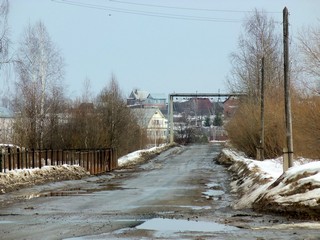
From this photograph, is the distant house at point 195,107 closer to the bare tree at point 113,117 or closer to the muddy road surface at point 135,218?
the bare tree at point 113,117

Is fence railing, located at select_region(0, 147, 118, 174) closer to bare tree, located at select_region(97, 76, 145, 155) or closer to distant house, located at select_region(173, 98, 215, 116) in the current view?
bare tree, located at select_region(97, 76, 145, 155)

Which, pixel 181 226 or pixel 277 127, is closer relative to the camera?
pixel 181 226

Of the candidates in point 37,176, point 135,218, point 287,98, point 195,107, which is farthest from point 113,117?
point 195,107

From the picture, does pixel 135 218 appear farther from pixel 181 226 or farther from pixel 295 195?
pixel 295 195

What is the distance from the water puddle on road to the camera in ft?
34.2

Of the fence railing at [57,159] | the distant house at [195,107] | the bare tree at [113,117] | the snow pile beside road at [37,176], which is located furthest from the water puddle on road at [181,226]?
the distant house at [195,107]

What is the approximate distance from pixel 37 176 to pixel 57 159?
20.8 ft

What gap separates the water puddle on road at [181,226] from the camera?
34.2 ft

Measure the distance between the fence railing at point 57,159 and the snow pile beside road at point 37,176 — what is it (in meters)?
0.60

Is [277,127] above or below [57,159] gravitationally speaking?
above

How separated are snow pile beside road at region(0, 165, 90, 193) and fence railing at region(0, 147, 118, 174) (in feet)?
1.97

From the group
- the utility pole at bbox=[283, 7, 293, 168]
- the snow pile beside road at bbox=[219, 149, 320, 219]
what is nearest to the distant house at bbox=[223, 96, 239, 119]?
the utility pole at bbox=[283, 7, 293, 168]

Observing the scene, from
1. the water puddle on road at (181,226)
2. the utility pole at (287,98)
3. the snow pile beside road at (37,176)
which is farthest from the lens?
the snow pile beside road at (37,176)

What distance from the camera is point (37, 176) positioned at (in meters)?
25.9
